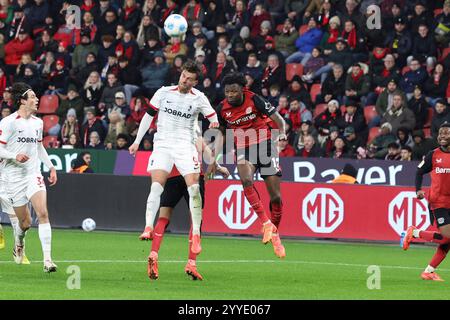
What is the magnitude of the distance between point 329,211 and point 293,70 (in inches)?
233

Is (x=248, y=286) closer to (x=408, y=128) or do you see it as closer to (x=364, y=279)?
(x=364, y=279)

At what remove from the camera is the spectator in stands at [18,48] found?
101 ft

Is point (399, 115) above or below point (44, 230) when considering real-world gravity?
above

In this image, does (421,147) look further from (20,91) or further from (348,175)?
(20,91)

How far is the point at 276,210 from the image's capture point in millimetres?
16578

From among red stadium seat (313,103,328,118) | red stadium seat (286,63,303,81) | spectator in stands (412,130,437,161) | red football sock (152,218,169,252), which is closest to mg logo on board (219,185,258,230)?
spectator in stands (412,130,437,161)

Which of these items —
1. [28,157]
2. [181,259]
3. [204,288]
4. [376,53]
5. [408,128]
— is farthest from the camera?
[376,53]

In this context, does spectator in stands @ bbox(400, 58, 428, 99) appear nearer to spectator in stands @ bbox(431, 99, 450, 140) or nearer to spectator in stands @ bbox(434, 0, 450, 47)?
spectator in stands @ bbox(434, 0, 450, 47)

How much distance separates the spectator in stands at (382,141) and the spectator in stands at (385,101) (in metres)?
0.65

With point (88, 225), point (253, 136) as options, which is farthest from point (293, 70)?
point (253, 136)

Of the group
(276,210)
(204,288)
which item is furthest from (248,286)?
(276,210)

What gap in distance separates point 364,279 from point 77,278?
384cm

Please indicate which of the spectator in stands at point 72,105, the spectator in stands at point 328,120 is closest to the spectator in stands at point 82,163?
the spectator in stands at point 72,105

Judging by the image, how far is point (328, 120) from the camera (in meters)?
25.1
